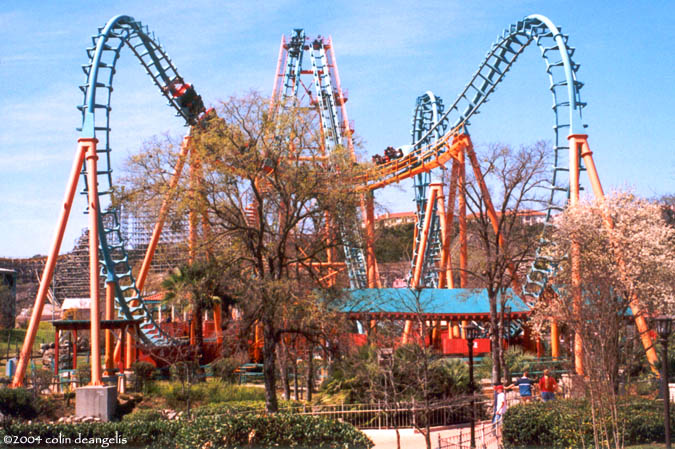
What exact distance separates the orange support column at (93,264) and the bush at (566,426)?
11448mm

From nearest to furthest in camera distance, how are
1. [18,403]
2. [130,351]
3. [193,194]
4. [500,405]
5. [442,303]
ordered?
[500,405], [193,194], [18,403], [130,351], [442,303]

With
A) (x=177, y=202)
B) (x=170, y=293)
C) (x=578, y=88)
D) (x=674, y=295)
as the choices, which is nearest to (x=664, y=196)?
(x=578, y=88)

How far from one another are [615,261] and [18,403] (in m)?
17.3

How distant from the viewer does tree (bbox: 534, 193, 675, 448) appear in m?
17.8

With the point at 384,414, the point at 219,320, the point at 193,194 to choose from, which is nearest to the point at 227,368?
the point at 219,320

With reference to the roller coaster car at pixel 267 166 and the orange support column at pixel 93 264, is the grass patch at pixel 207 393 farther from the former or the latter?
the roller coaster car at pixel 267 166

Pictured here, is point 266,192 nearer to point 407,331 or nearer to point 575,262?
point 575,262

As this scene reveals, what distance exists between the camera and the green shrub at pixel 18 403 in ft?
59.3

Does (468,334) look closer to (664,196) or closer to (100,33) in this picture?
(100,33)

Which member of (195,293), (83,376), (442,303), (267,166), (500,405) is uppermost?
(267,166)

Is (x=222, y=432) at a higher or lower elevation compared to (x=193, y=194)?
lower

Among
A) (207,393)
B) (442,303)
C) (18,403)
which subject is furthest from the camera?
(442,303)

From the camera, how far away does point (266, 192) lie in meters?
18.8

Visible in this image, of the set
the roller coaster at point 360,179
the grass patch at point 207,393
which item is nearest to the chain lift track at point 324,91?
the roller coaster at point 360,179
